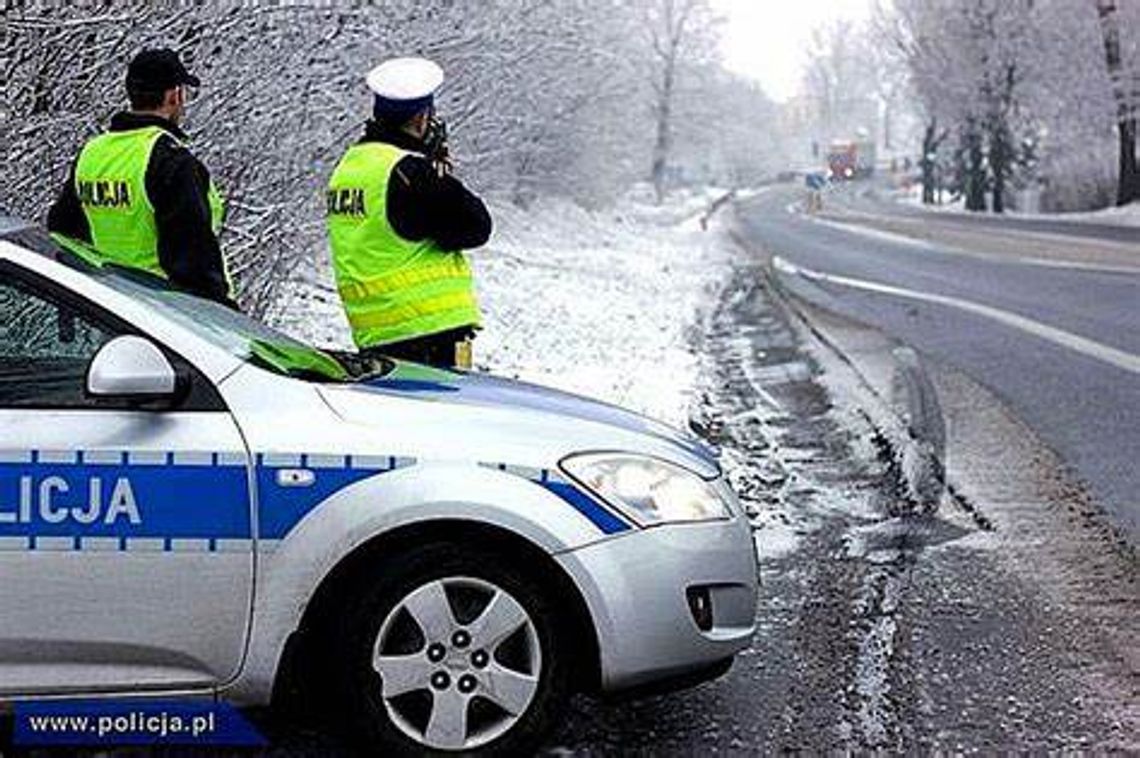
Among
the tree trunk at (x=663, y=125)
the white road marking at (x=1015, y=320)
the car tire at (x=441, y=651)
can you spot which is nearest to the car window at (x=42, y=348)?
the car tire at (x=441, y=651)

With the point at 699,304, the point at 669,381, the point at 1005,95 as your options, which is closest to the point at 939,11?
the point at 1005,95

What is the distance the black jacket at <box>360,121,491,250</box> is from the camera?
5539 mm

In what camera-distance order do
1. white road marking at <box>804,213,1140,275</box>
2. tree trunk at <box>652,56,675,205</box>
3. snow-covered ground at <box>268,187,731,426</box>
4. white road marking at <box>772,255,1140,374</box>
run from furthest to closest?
tree trunk at <box>652,56,675,205</box> < white road marking at <box>804,213,1140,275</box> < white road marking at <box>772,255,1140,374</box> < snow-covered ground at <box>268,187,731,426</box>

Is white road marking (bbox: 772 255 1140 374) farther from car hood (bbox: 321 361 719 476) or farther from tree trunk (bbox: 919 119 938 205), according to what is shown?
tree trunk (bbox: 919 119 938 205)

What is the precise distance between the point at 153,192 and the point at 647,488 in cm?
213

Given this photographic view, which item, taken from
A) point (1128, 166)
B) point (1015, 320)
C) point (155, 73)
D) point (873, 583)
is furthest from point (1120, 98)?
point (155, 73)

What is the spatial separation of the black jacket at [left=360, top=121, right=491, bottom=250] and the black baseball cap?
820 millimetres

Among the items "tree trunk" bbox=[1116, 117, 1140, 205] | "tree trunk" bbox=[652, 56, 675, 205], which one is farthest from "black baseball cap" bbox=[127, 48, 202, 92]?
"tree trunk" bbox=[652, 56, 675, 205]

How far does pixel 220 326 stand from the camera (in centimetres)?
460

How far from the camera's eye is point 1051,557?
675 cm

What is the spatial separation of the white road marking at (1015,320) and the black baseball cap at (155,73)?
863 centimetres

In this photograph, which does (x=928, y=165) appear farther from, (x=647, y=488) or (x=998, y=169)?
(x=647, y=488)

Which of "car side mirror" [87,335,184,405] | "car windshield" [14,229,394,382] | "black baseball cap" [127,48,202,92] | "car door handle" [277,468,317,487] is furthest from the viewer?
"black baseball cap" [127,48,202,92]

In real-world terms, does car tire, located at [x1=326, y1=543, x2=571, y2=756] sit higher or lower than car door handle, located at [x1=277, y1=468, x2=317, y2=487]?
lower
